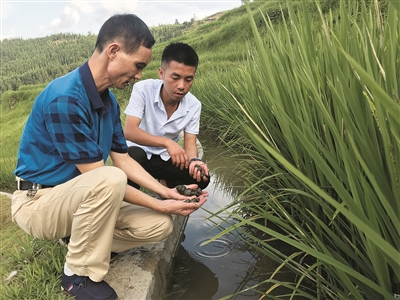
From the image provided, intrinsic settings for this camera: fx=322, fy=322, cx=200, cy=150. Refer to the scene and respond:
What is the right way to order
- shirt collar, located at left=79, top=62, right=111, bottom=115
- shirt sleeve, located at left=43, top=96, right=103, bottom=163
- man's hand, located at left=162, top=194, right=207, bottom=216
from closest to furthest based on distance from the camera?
shirt sleeve, located at left=43, top=96, right=103, bottom=163, shirt collar, located at left=79, top=62, right=111, bottom=115, man's hand, located at left=162, top=194, right=207, bottom=216

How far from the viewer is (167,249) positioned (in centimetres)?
166

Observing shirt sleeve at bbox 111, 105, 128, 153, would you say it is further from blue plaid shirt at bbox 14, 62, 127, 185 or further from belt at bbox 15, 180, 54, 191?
belt at bbox 15, 180, 54, 191

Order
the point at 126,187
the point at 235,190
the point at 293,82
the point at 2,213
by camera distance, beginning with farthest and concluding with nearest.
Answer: the point at 235,190, the point at 2,213, the point at 126,187, the point at 293,82

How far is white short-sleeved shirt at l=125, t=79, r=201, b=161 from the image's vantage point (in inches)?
86.9

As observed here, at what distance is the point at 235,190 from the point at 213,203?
0.23 metres

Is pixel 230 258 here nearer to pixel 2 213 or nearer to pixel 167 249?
pixel 167 249

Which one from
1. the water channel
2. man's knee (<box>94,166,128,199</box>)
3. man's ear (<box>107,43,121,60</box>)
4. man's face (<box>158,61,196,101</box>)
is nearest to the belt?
man's knee (<box>94,166,128,199</box>)

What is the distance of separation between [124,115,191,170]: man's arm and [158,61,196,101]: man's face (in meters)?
0.30

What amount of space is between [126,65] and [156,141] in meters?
0.79

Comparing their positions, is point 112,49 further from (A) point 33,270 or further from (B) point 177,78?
(A) point 33,270

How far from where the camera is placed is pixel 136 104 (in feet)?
7.18

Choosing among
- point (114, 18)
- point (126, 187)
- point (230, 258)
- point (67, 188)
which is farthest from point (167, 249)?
point (114, 18)

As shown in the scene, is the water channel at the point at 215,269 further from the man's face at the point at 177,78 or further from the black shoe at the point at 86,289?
the man's face at the point at 177,78

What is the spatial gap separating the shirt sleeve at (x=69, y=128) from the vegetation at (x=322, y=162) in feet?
1.72
